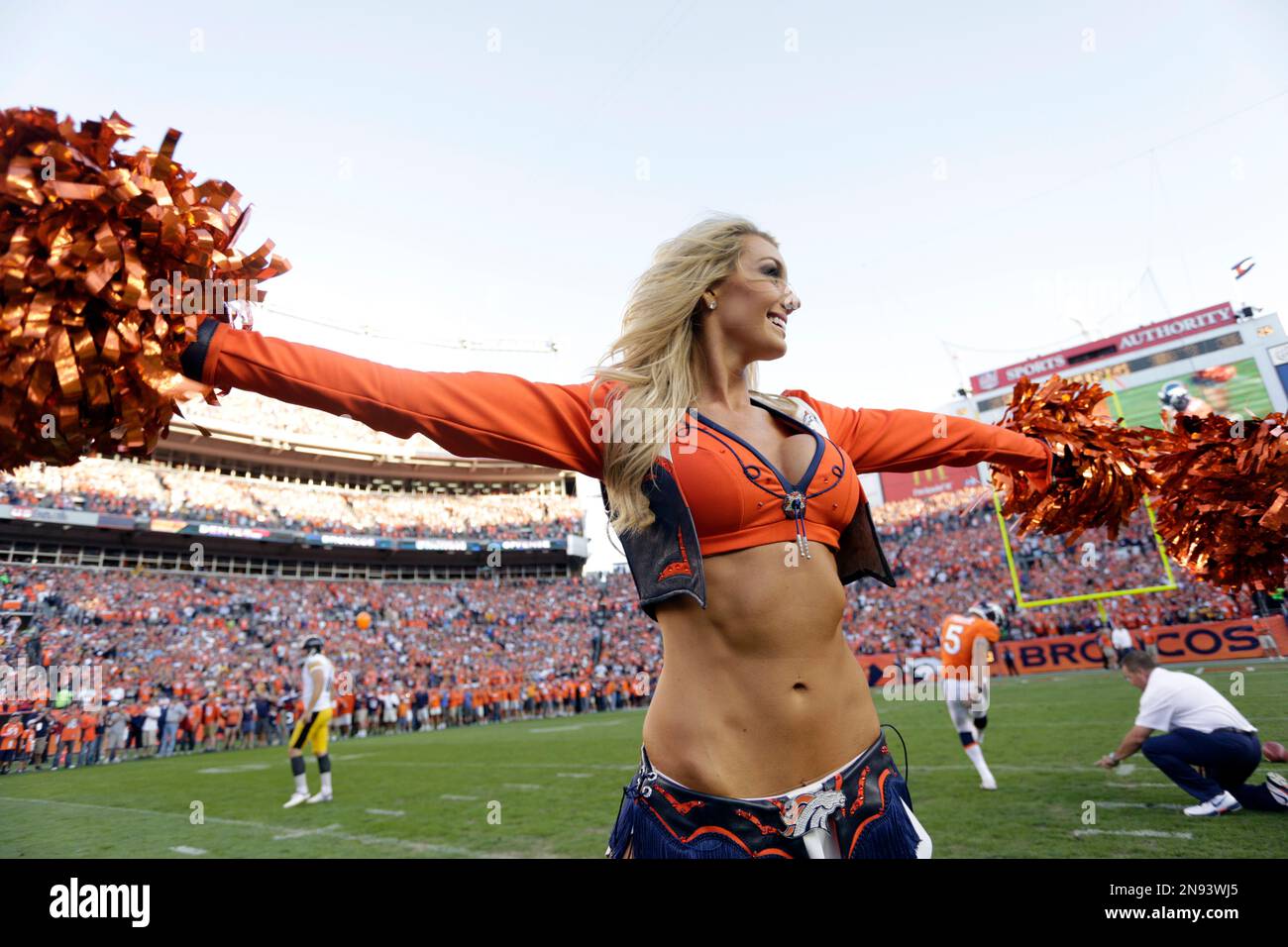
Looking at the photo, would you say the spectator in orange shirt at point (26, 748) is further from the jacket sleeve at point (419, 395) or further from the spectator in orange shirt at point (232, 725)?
the jacket sleeve at point (419, 395)

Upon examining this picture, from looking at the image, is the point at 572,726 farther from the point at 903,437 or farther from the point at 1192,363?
the point at 1192,363

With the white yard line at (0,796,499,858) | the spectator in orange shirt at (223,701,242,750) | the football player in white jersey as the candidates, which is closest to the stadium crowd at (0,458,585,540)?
the spectator in orange shirt at (223,701,242,750)

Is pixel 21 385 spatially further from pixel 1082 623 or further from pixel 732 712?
pixel 1082 623

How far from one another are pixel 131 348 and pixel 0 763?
17358 mm

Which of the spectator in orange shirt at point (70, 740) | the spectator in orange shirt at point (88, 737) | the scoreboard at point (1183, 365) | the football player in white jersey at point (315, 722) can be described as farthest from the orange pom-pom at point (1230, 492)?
the scoreboard at point (1183, 365)

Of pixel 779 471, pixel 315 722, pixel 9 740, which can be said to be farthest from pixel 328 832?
pixel 9 740

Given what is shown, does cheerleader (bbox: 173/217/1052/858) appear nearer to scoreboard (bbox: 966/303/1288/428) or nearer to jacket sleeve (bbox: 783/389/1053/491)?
jacket sleeve (bbox: 783/389/1053/491)

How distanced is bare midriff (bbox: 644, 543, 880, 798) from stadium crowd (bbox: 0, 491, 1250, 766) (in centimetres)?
1768

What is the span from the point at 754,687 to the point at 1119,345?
43.2 meters

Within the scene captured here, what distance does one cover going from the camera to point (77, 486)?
26359mm

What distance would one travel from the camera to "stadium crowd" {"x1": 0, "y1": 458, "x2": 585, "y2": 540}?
26.2 meters

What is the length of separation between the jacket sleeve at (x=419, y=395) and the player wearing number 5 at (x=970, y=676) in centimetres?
668

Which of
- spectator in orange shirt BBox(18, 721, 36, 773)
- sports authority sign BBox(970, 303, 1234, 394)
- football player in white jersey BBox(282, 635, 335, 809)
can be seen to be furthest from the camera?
sports authority sign BBox(970, 303, 1234, 394)

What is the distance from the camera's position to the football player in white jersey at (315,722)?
340 inches
